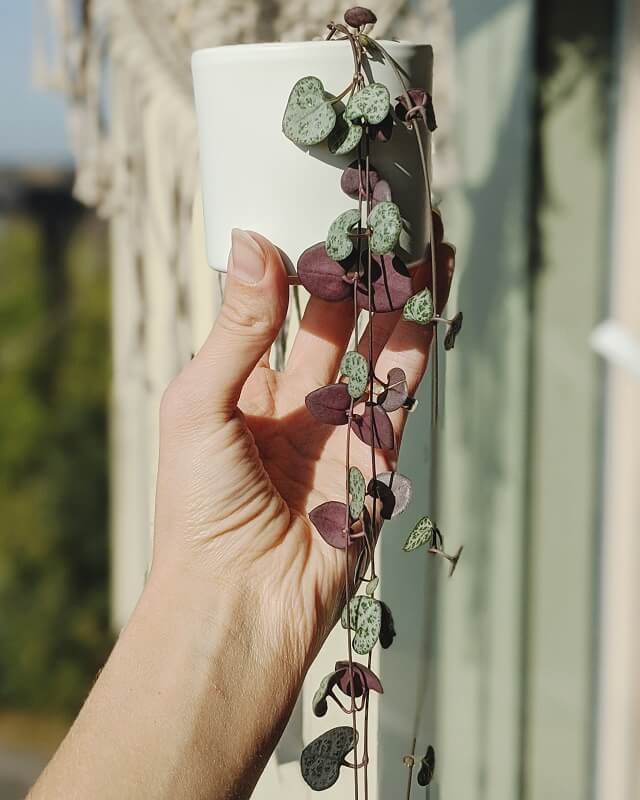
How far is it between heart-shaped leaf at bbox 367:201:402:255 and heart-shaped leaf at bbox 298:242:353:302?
0.10 ft

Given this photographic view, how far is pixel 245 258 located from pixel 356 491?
0.49ft

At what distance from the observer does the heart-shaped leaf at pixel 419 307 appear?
564 mm

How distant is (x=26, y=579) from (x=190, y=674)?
8.93ft

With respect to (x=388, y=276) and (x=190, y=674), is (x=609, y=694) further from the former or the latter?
(x=388, y=276)

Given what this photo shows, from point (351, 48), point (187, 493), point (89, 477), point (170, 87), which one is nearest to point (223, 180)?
point (351, 48)

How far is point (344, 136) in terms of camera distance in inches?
21.4

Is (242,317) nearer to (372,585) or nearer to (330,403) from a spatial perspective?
(330,403)

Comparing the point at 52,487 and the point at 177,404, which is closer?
the point at 177,404

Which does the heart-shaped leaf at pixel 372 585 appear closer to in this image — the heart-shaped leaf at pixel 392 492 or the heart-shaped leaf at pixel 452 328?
the heart-shaped leaf at pixel 392 492

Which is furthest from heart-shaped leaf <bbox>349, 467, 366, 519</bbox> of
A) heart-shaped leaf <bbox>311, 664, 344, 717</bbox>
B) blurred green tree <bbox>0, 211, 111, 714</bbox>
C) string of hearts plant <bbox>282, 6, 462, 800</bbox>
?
blurred green tree <bbox>0, 211, 111, 714</bbox>

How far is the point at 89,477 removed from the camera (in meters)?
3.31

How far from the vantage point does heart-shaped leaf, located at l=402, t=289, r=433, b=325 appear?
1.85 feet

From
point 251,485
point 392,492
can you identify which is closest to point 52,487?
point 251,485

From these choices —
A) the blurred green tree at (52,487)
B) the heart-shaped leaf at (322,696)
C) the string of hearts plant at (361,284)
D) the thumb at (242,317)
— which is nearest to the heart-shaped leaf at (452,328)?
the string of hearts plant at (361,284)
